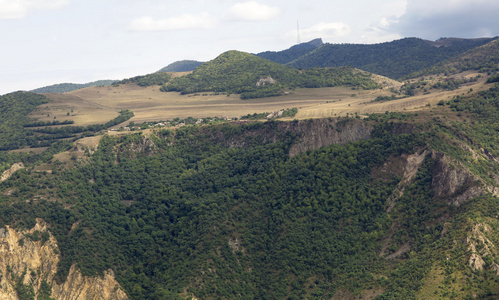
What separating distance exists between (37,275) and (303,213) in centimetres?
7442

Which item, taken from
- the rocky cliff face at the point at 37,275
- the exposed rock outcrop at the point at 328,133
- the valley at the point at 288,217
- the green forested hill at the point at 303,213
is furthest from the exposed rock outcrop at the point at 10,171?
the exposed rock outcrop at the point at 328,133

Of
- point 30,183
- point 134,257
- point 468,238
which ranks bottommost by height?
point 134,257

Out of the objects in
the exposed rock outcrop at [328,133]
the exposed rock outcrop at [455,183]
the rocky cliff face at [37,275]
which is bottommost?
the rocky cliff face at [37,275]

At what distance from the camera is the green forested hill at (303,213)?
116 metres

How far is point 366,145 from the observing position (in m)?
154

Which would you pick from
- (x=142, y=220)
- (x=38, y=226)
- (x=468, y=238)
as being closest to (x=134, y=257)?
(x=142, y=220)

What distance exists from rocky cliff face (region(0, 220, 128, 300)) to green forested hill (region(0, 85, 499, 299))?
311 cm

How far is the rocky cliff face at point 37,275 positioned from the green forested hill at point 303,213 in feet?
10.2

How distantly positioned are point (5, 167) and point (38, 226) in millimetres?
57326

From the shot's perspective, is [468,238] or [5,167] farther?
[5,167]

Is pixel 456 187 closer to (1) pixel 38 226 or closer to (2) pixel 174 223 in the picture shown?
(2) pixel 174 223

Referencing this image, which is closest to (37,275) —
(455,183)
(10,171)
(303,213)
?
(10,171)

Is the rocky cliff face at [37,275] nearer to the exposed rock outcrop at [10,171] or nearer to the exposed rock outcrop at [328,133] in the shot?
the exposed rock outcrop at [10,171]

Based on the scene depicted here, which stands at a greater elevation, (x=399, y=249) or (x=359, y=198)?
(x=359, y=198)
